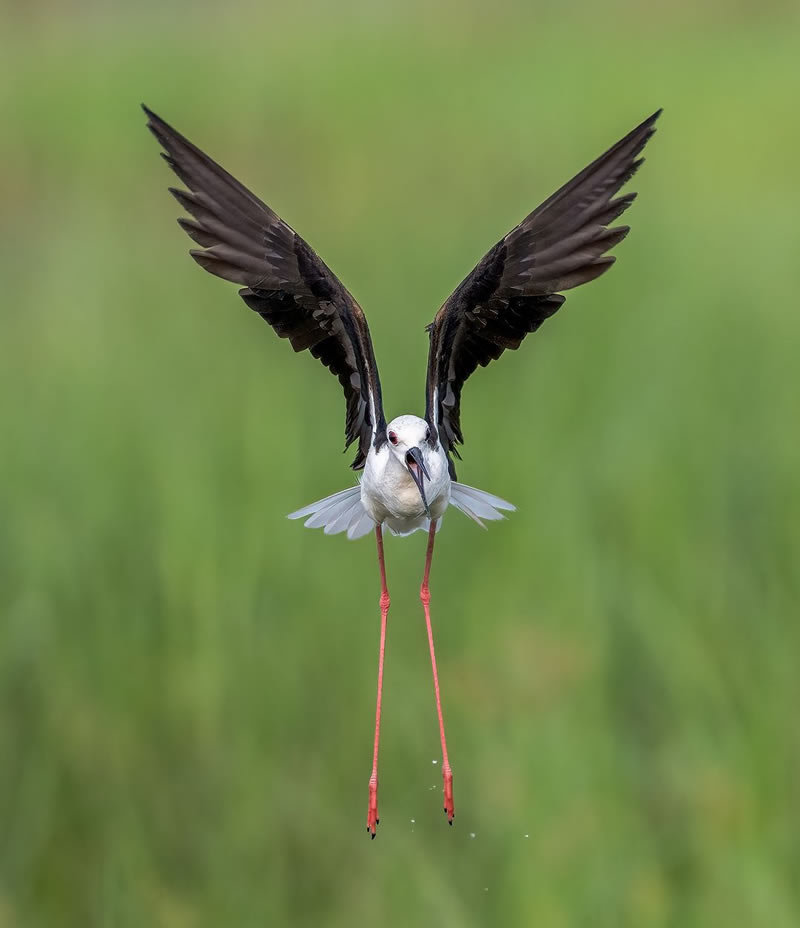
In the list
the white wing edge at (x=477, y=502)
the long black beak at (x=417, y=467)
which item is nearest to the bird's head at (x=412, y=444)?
the long black beak at (x=417, y=467)

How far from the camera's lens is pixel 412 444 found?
2.25 metres

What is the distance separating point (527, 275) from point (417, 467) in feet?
1.46

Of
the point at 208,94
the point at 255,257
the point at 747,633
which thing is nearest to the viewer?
the point at 255,257

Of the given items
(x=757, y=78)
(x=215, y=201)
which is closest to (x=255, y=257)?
(x=215, y=201)

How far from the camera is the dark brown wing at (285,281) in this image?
2402 mm

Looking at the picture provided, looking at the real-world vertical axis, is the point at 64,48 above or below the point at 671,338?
above

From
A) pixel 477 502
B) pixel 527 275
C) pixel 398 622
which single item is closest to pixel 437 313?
pixel 527 275

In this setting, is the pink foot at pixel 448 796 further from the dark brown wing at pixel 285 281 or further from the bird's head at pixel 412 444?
the dark brown wing at pixel 285 281

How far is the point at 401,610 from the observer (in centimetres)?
845

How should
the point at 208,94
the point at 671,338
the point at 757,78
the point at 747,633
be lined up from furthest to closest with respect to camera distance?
the point at 757,78 < the point at 208,94 < the point at 671,338 < the point at 747,633

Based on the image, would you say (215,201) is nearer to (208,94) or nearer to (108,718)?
(108,718)

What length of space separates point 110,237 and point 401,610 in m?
6.00

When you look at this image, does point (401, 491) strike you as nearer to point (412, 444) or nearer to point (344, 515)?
point (412, 444)

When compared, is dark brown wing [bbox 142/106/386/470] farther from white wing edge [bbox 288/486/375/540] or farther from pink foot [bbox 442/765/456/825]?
A: pink foot [bbox 442/765/456/825]
